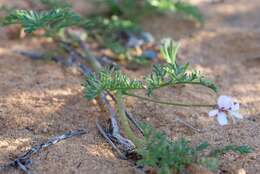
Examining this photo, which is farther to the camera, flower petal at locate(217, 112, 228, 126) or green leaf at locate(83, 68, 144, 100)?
flower petal at locate(217, 112, 228, 126)

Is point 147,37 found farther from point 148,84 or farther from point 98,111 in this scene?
point 148,84

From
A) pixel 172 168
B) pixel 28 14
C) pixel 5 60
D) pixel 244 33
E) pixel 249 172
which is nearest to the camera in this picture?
pixel 172 168

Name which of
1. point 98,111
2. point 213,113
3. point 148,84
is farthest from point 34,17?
point 213,113

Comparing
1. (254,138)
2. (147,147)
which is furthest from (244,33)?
(147,147)

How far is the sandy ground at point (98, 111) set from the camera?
213cm

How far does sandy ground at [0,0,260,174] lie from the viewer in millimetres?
2133

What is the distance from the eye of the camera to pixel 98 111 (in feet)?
8.32

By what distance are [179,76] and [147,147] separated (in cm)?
42

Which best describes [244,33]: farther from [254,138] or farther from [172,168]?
[172,168]

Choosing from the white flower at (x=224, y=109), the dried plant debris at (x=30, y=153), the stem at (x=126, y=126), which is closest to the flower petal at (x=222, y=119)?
the white flower at (x=224, y=109)

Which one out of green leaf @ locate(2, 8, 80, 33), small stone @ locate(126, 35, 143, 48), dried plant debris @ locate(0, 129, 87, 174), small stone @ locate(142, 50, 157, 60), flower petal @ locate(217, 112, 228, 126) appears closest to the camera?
dried plant debris @ locate(0, 129, 87, 174)

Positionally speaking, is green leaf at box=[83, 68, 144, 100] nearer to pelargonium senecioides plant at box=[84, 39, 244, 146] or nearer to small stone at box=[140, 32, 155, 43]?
pelargonium senecioides plant at box=[84, 39, 244, 146]

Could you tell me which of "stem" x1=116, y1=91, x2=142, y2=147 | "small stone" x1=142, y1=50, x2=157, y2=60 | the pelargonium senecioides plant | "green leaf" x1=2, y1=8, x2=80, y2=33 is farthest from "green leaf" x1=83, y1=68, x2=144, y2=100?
"small stone" x1=142, y1=50, x2=157, y2=60

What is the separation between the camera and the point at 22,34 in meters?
3.31
